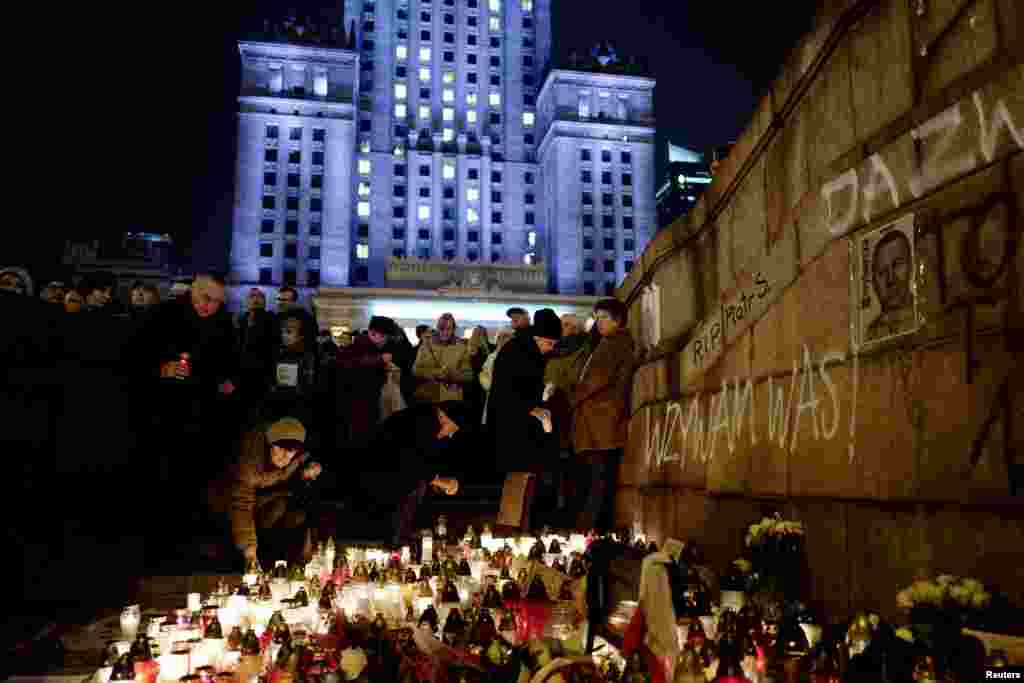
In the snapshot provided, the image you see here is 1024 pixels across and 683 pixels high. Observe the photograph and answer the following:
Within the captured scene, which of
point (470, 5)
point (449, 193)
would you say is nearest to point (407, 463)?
point (449, 193)

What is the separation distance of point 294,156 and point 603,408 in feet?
173

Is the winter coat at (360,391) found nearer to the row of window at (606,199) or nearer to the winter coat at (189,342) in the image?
the winter coat at (189,342)

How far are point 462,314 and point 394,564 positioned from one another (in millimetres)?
36555

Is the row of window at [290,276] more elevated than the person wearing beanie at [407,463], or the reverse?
the row of window at [290,276]

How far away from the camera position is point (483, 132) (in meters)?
62.1

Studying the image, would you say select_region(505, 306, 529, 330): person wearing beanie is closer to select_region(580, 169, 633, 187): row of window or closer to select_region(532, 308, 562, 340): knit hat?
select_region(532, 308, 562, 340): knit hat

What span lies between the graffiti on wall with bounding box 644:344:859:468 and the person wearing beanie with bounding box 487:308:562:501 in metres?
0.93

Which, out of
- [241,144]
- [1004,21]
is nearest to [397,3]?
[241,144]

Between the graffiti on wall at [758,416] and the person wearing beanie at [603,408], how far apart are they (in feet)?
1.27

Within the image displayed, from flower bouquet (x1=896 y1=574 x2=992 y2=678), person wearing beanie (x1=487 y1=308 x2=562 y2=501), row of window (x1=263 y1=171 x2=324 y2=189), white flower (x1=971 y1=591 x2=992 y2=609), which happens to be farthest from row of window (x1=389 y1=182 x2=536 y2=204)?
white flower (x1=971 y1=591 x2=992 y2=609)

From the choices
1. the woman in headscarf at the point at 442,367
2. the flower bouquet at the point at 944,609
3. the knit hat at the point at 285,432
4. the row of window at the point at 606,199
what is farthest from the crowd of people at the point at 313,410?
the row of window at the point at 606,199

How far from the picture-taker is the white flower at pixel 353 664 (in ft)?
9.25

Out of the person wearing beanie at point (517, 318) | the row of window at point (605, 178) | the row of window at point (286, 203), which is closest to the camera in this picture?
the person wearing beanie at point (517, 318)

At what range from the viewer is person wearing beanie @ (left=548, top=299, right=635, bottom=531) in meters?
5.86
